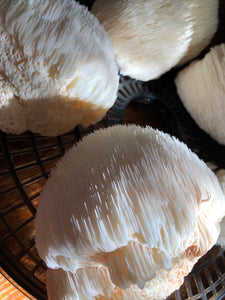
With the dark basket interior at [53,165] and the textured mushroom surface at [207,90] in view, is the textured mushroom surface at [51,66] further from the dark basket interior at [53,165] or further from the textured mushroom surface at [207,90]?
the textured mushroom surface at [207,90]

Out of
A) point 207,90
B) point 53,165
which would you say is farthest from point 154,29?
point 53,165

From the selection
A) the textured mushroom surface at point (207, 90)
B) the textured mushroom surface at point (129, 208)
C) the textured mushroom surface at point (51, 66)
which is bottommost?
the textured mushroom surface at point (207, 90)

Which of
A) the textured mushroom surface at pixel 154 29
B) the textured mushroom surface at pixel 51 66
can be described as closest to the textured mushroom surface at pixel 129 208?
the textured mushroom surface at pixel 51 66

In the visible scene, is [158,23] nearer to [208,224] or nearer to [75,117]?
[75,117]


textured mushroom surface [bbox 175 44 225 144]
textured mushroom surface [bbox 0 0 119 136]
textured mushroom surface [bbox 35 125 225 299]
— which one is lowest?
textured mushroom surface [bbox 175 44 225 144]

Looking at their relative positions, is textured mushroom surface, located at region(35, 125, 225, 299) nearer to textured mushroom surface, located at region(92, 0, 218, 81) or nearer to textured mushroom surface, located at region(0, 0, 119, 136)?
textured mushroom surface, located at region(0, 0, 119, 136)

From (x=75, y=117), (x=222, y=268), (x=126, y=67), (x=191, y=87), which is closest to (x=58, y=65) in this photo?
(x=75, y=117)

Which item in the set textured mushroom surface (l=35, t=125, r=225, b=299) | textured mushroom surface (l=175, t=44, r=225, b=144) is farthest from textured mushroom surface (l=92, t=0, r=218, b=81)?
textured mushroom surface (l=35, t=125, r=225, b=299)
